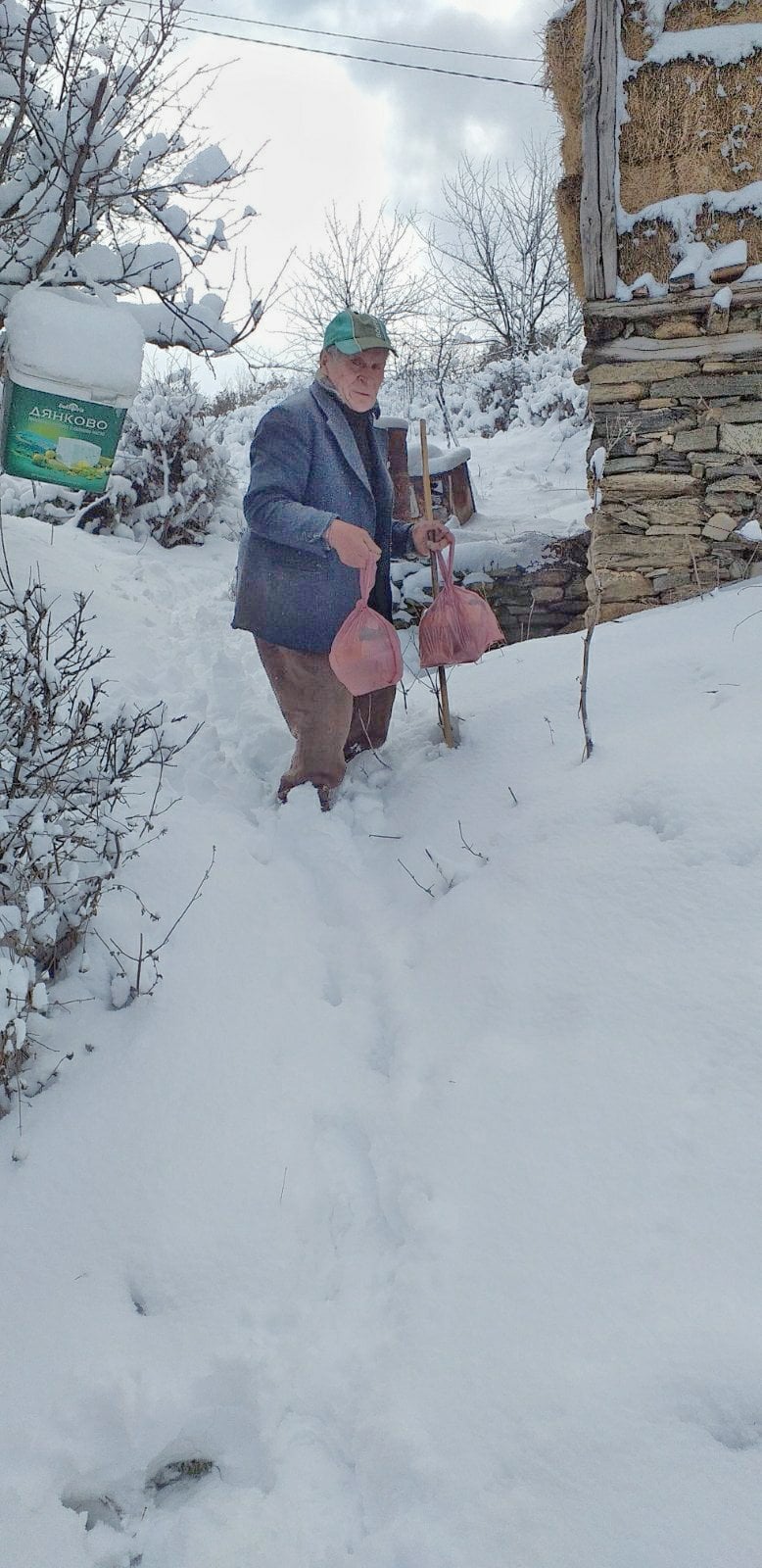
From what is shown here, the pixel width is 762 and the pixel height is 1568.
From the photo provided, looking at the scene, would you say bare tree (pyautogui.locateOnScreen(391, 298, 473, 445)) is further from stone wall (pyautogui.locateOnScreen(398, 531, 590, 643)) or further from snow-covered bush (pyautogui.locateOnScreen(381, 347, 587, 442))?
stone wall (pyautogui.locateOnScreen(398, 531, 590, 643))

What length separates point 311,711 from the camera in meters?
Result: 3.59

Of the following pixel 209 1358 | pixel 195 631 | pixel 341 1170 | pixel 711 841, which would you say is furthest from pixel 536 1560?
pixel 195 631

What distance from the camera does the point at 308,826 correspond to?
341cm

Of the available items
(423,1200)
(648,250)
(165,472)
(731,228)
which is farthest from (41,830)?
(165,472)

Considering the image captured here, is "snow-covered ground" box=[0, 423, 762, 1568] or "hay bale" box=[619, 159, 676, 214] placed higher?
"hay bale" box=[619, 159, 676, 214]

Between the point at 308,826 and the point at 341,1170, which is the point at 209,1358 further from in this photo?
the point at 308,826

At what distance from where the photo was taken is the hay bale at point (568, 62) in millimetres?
4867

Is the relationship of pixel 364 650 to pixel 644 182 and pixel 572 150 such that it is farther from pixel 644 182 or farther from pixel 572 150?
pixel 572 150

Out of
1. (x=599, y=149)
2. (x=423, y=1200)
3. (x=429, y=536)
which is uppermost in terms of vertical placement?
(x=599, y=149)

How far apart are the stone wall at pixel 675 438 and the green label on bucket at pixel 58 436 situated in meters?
2.73

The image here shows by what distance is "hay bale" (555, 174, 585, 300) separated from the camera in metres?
5.00

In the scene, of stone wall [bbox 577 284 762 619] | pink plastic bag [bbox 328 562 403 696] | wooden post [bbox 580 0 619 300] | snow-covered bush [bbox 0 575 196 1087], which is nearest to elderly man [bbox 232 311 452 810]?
pink plastic bag [bbox 328 562 403 696]

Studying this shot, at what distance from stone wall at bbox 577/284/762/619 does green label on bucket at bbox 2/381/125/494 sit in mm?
2733

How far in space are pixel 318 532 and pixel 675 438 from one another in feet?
8.64
